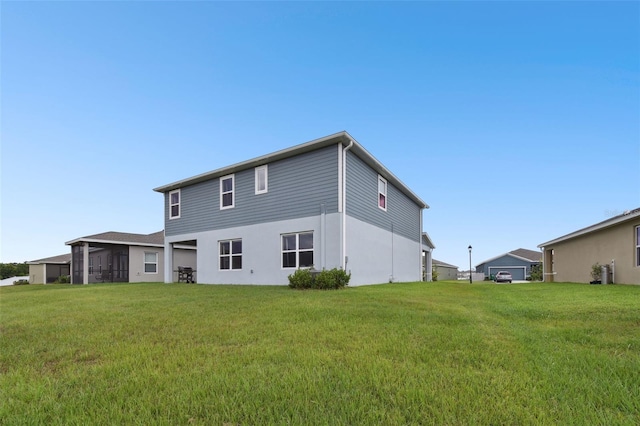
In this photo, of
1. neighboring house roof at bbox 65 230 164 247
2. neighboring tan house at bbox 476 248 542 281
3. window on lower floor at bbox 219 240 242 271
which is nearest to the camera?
window on lower floor at bbox 219 240 242 271

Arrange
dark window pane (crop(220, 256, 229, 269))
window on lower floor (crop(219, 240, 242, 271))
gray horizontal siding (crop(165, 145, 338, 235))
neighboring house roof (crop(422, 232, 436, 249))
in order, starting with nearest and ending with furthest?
gray horizontal siding (crop(165, 145, 338, 235)) → window on lower floor (crop(219, 240, 242, 271)) → dark window pane (crop(220, 256, 229, 269)) → neighboring house roof (crop(422, 232, 436, 249))

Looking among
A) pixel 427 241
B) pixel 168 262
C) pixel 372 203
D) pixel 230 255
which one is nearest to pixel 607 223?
pixel 372 203

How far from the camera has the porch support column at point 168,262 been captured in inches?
719

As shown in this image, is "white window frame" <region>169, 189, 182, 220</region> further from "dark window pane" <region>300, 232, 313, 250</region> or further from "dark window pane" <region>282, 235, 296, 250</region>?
"dark window pane" <region>300, 232, 313, 250</region>

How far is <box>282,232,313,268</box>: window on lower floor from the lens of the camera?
1288 cm

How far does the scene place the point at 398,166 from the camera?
1867 cm

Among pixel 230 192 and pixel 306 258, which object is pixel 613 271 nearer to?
pixel 306 258

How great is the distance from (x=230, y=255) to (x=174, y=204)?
545cm

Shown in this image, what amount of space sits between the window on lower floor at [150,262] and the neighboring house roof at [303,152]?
7771mm

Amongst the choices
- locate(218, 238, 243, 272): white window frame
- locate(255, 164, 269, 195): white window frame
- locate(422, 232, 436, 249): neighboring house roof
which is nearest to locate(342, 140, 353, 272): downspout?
locate(255, 164, 269, 195): white window frame

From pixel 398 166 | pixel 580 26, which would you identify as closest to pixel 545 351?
pixel 580 26

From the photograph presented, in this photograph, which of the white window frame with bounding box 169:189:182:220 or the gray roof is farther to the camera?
the gray roof

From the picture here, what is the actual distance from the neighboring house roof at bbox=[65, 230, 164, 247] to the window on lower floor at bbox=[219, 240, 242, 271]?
1058 centimetres

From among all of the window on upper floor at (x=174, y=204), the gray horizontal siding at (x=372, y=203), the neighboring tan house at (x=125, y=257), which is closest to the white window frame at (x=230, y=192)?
the window on upper floor at (x=174, y=204)
